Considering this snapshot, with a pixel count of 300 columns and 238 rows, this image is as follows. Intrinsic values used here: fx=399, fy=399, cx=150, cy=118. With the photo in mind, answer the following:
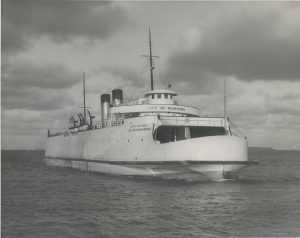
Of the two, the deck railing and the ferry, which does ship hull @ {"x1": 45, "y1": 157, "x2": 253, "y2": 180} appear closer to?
the ferry

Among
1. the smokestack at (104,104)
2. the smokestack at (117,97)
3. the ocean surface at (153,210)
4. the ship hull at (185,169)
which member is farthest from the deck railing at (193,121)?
the smokestack at (104,104)

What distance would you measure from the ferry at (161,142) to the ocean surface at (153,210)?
105cm

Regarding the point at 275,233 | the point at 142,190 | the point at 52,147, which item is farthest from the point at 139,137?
the point at 52,147

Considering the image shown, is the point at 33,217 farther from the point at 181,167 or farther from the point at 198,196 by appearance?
the point at 181,167

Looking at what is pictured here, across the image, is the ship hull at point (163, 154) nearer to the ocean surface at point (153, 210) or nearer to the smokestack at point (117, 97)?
the ocean surface at point (153, 210)

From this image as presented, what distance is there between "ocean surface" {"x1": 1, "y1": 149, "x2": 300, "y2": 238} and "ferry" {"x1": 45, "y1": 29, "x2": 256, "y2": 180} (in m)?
1.05

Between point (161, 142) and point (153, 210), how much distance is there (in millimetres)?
11235

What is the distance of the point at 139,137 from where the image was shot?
22891 mm

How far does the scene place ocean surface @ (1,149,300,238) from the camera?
38.4ft

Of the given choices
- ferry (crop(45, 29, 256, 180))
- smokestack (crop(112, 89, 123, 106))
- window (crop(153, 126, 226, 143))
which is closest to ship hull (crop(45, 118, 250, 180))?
ferry (crop(45, 29, 256, 180))

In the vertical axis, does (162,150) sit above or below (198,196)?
above

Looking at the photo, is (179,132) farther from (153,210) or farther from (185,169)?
(153,210)

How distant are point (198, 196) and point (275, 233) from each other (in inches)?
239

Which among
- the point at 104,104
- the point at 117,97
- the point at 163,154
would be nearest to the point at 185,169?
the point at 163,154
